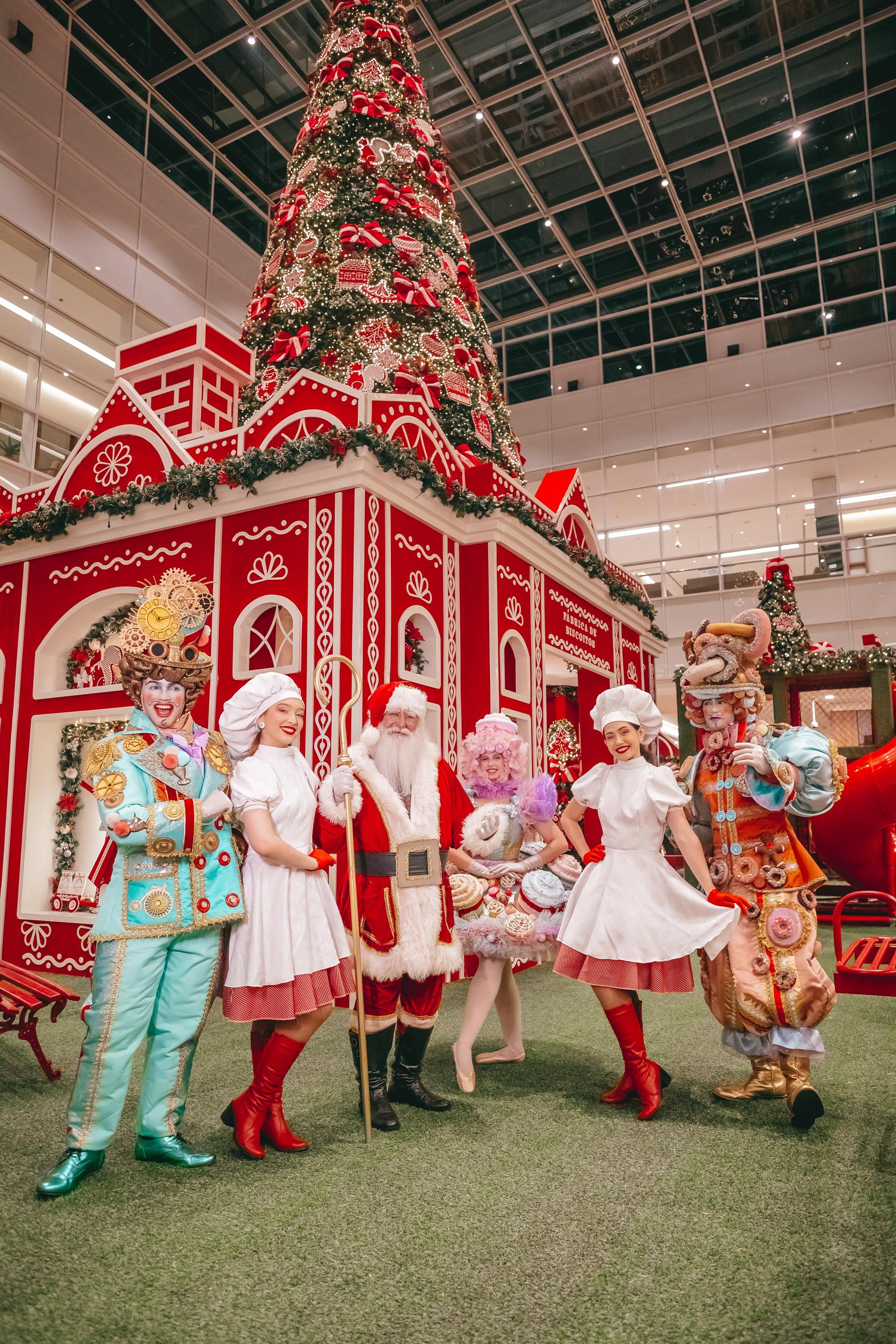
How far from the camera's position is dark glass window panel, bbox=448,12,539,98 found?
1264 cm

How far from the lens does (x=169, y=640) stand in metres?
2.96

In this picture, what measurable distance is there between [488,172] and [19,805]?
13.5 m

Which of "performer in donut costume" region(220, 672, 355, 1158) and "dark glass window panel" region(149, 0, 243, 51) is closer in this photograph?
"performer in donut costume" region(220, 672, 355, 1158)

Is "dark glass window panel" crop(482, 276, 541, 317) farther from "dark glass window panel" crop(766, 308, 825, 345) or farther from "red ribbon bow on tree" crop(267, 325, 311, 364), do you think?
"red ribbon bow on tree" crop(267, 325, 311, 364)

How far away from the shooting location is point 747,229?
646 inches

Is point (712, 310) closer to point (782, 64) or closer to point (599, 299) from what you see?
point (599, 299)

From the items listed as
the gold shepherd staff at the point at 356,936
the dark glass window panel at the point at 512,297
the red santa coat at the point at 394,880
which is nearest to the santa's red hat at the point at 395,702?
the red santa coat at the point at 394,880

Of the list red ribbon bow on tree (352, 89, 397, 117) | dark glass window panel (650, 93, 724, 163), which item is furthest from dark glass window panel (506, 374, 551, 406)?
red ribbon bow on tree (352, 89, 397, 117)

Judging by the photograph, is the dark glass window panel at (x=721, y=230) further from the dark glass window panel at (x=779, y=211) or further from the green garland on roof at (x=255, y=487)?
the green garland on roof at (x=255, y=487)

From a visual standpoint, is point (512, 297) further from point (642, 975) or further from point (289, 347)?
point (642, 975)

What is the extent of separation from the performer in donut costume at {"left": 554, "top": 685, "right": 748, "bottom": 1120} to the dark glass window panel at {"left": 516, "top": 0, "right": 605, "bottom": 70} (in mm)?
12903

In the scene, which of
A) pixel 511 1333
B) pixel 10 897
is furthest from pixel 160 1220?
pixel 10 897

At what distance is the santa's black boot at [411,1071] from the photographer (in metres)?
3.48

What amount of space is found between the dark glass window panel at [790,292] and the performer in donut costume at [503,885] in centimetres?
1586
